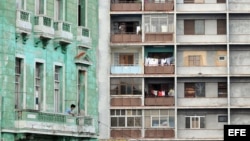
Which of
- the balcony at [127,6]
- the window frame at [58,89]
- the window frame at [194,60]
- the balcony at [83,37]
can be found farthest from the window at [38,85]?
the window frame at [194,60]

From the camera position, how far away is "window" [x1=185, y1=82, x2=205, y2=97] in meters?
93.3

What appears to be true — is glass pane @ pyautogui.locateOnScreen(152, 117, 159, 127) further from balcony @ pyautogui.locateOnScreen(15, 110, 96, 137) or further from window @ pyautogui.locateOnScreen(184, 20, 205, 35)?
balcony @ pyautogui.locateOnScreen(15, 110, 96, 137)

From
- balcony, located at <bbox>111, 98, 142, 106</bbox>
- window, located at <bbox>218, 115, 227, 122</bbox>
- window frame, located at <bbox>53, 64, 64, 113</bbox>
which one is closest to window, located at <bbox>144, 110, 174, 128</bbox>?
balcony, located at <bbox>111, 98, 142, 106</bbox>

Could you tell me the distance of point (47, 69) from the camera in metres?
55.3

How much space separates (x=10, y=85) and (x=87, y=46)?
1035cm

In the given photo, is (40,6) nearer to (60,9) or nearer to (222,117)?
(60,9)

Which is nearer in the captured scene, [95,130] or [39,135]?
[39,135]

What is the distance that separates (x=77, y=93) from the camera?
59656mm

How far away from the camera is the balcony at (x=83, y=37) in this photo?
59.3 meters

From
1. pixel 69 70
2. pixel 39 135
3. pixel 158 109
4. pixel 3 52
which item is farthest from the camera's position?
pixel 158 109

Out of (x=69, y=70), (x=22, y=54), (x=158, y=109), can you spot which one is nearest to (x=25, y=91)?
(x=22, y=54)

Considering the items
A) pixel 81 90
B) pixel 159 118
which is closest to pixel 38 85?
pixel 81 90

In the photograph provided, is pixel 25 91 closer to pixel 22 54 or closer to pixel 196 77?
pixel 22 54

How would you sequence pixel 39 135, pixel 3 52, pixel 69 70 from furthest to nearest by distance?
pixel 69 70
pixel 39 135
pixel 3 52
